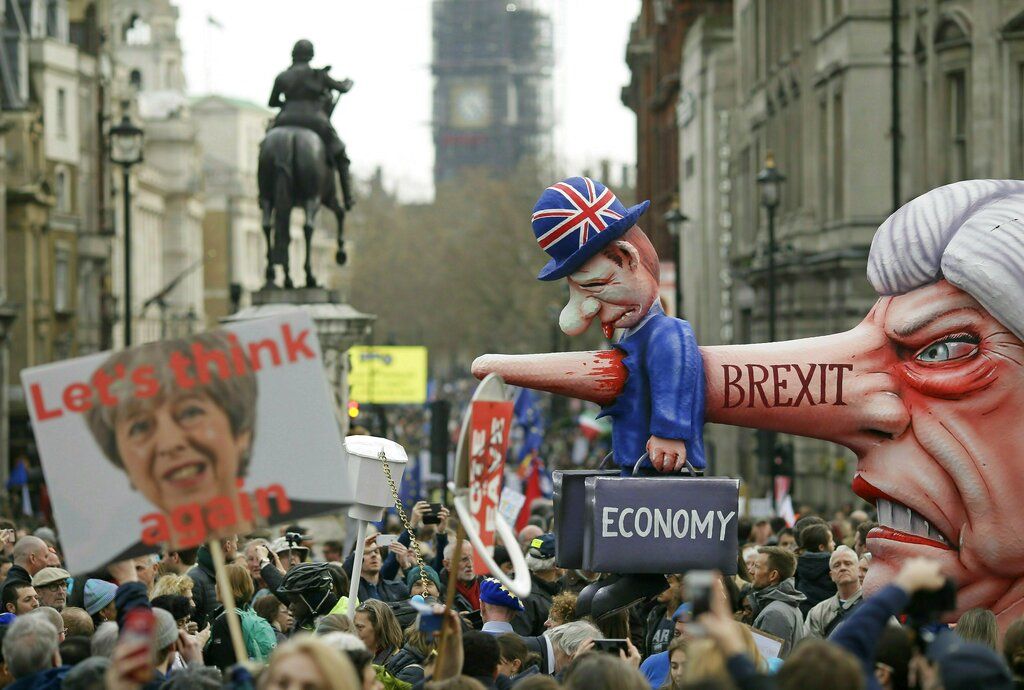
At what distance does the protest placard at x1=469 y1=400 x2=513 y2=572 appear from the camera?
8477 mm

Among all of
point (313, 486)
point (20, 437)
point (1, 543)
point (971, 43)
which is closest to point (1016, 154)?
point (971, 43)

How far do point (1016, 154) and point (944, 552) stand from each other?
66.6 ft

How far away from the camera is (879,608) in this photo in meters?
6.85

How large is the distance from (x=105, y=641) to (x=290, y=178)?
531 inches

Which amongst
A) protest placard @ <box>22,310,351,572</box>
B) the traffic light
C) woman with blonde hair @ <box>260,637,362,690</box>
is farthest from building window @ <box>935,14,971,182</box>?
woman with blonde hair @ <box>260,637,362,690</box>

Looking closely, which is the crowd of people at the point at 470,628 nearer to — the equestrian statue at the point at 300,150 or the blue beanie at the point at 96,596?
the blue beanie at the point at 96,596

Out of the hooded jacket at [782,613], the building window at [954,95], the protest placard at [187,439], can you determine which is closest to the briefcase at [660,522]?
the hooded jacket at [782,613]

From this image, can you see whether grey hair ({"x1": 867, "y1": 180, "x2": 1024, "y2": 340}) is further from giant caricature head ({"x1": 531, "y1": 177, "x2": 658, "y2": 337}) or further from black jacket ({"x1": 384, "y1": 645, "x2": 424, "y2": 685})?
black jacket ({"x1": 384, "y1": 645, "x2": 424, "y2": 685})

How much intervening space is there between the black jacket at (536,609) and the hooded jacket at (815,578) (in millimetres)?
1450

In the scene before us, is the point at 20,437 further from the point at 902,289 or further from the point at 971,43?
the point at 902,289

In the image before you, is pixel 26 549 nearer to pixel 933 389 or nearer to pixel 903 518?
pixel 903 518

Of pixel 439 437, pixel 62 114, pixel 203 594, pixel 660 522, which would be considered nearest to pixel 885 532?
pixel 660 522

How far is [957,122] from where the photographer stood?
31406 millimetres

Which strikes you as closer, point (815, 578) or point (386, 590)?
point (815, 578)
